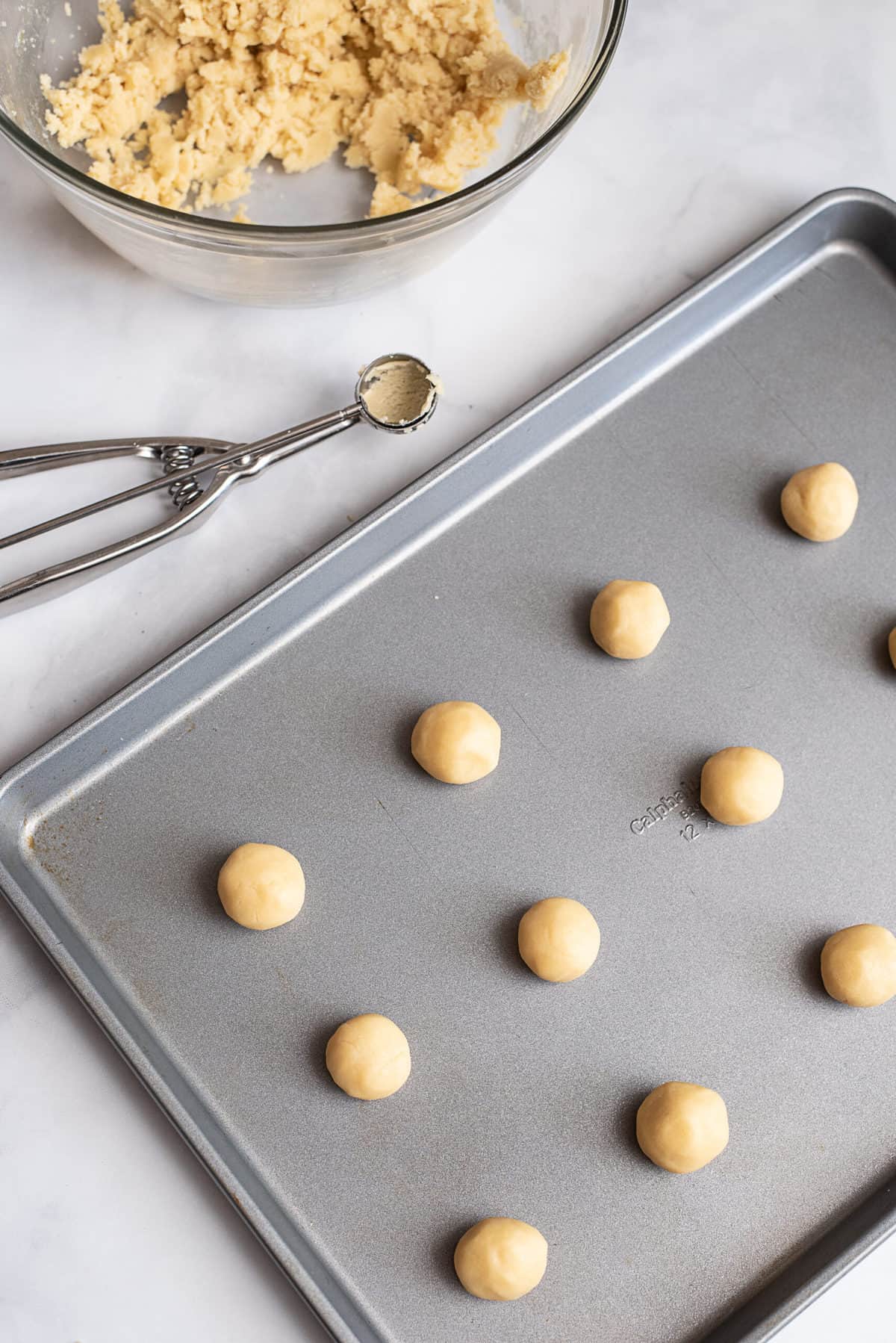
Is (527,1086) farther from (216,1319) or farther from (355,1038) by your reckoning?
(216,1319)

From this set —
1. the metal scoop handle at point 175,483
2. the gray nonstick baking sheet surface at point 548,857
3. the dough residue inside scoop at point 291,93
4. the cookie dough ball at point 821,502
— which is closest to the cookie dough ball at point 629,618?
the gray nonstick baking sheet surface at point 548,857

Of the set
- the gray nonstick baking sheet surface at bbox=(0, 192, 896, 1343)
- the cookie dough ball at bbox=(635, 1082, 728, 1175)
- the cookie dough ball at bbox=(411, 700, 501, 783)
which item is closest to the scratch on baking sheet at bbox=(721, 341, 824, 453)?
the gray nonstick baking sheet surface at bbox=(0, 192, 896, 1343)

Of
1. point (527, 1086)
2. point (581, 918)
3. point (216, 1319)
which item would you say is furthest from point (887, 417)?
point (216, 1319)

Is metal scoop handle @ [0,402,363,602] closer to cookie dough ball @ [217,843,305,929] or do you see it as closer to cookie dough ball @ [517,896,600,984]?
cookie dough ball @ [217,843,305,929]

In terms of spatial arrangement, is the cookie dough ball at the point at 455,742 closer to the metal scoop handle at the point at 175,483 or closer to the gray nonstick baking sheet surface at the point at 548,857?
the gray nonstick baking sheet surface at the point at 548,857

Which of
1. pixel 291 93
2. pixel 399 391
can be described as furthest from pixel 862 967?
pixel 291 93

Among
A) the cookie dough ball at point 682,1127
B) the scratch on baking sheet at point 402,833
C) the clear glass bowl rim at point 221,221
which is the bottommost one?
the cookie dough ball at point 682,1127
